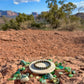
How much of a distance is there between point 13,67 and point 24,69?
32 cm

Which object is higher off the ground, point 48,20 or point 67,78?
point 48,20

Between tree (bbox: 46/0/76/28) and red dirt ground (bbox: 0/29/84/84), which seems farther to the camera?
tree (bbox: 46/0/76/28)

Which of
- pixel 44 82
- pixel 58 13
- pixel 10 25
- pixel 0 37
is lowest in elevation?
pixel 44 82

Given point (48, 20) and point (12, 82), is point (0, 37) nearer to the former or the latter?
point (12, 82)

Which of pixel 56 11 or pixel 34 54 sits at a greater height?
pixel 56 11

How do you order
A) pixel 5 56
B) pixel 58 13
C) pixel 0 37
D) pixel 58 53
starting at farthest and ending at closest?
1. pixel 58 13
2. pixel 0 37
3. pixel 58 53
4. pixel 5 56

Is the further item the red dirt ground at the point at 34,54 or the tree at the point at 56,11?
the tree at the point at 56,11

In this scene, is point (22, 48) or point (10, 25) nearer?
point (22, 48)

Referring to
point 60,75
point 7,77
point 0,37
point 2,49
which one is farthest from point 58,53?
point 0,37

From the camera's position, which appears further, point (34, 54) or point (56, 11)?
point (56, 11)

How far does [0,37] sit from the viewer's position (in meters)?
4.79

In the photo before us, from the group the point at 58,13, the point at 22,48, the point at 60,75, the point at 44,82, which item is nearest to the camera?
the point at 44,82

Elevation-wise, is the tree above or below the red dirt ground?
above

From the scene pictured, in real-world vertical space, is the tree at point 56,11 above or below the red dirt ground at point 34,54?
above
